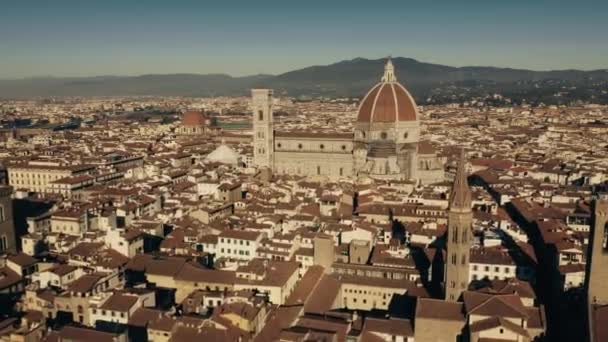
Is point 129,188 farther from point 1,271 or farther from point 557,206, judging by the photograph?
point 557,206

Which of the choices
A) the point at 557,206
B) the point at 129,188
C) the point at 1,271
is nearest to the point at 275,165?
the point at 129,188

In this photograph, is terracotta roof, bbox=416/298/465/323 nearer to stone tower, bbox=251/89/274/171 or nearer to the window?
the window

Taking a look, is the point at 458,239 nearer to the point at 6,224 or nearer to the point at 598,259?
the point at 598,259

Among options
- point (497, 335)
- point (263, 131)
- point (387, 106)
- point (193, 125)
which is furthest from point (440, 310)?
point (193, 125)

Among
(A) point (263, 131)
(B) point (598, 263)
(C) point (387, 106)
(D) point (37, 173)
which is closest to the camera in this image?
(B) point (598, 263)

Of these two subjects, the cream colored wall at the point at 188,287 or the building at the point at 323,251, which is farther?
the building at the point at 323,251

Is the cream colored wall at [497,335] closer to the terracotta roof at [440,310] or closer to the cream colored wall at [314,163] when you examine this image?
the terracotta roof at [440,310]

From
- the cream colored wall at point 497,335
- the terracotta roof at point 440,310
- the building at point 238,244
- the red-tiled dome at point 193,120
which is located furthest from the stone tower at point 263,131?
the red-tiled dome at point 193,120
